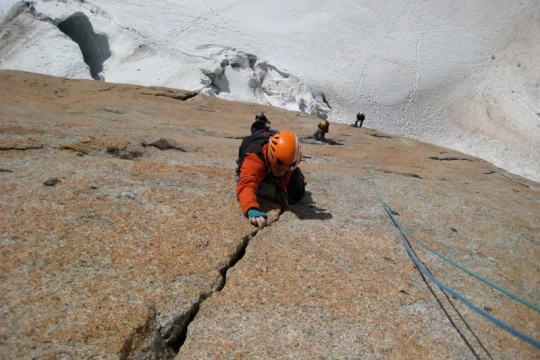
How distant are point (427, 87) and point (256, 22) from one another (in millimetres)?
17559

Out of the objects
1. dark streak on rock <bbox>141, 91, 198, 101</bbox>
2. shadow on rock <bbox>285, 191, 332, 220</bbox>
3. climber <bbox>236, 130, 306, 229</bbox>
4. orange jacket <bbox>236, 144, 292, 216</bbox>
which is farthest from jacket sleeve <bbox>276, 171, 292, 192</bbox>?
dark streak on rock <bbox>141, 91, 198, 101</bbox>

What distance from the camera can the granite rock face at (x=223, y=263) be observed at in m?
2.63

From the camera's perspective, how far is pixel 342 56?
3397 centimetres

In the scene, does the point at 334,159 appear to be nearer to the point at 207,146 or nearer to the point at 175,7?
the point at 207,146

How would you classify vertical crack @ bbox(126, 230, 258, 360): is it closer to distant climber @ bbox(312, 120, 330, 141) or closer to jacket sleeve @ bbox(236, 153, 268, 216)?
jacket sleeve @ bbox(236, 153, 268, 216)

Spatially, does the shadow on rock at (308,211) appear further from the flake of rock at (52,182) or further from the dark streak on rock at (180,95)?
the dark streak on rock at (180,95)

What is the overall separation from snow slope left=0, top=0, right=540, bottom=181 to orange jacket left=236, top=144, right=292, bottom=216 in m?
19.6

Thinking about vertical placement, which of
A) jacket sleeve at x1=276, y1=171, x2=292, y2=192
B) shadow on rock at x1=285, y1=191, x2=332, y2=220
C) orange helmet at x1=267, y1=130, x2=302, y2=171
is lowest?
shadow on rock at x1=285, y1=191, x2=332, y2=220

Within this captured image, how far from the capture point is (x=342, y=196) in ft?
20.8


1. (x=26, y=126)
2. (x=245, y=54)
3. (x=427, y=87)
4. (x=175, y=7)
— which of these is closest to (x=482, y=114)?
(x=427, y=87)

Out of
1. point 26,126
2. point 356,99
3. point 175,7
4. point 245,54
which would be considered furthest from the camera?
point 175,7

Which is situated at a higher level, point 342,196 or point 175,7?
point 175,7

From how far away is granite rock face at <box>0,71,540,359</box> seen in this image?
8.63 ft

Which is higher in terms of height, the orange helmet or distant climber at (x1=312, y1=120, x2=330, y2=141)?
the orange helmet
